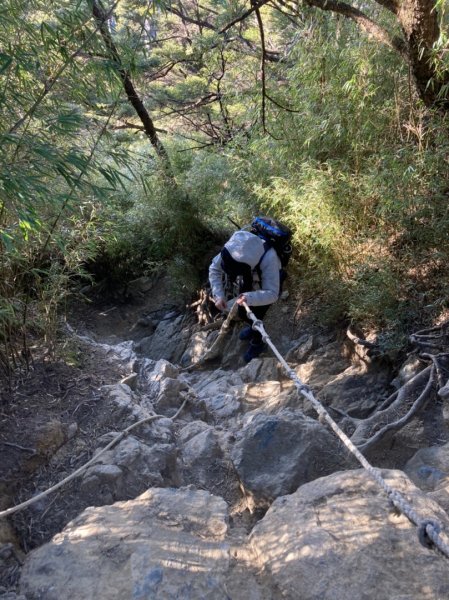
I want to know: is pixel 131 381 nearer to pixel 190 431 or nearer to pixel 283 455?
pixel 190 431

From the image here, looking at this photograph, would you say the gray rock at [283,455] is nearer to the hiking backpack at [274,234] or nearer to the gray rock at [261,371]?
the gray rock at [261,371]

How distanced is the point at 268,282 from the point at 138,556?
3.27 metres

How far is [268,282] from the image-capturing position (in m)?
4.62

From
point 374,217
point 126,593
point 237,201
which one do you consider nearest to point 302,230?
point 374,217

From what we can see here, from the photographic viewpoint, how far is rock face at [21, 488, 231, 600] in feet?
4.88

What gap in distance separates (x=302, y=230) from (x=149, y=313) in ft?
11.6

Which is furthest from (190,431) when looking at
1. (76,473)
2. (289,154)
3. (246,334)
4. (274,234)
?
(289,154)

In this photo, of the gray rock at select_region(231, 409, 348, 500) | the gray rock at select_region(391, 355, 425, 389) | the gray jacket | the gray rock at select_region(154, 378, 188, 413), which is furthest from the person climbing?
the gray rock at select_region(231, 409, 348, 500)

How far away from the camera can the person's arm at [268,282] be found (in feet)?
14.8

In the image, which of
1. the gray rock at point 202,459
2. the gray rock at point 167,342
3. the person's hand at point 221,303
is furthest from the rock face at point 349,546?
the gray rock at point 167,342

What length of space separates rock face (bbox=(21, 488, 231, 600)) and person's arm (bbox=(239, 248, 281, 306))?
268cm

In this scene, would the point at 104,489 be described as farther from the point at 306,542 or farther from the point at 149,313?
the point at 149,313

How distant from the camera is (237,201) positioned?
240 inches

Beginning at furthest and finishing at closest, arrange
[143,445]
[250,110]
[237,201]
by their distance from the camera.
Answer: [237,201]
[250,110]
[143,445]
